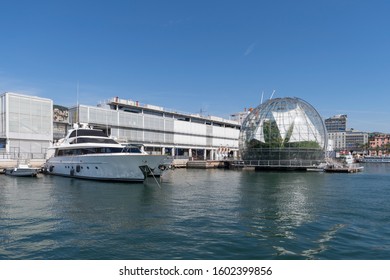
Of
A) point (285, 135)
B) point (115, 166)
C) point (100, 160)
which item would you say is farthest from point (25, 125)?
point (285, 135)

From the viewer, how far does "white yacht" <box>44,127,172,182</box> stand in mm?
36594

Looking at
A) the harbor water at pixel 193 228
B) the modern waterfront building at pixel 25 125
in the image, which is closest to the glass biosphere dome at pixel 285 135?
the harbor water at pixel 193 228

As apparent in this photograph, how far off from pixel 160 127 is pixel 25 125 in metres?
42.7

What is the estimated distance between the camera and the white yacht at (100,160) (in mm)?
36594

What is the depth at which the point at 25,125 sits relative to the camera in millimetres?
66812

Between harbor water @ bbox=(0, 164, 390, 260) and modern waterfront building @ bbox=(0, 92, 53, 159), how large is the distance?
1805 inches

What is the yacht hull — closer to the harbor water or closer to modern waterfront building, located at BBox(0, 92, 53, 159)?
the harbor water

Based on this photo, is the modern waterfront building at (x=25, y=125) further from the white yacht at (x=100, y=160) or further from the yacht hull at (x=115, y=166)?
the yacht hull at (x=115, y=166)

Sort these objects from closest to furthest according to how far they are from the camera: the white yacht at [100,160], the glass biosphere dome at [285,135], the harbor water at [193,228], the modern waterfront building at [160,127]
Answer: the harbor water at [193,228], the white yacht at [100,160], the glass biosphere dome at [285,135], the modern waterfront building at [160,127]

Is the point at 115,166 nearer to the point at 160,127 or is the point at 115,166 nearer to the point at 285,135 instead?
the point at 285,135

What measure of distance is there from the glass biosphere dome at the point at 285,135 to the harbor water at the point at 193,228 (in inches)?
1902

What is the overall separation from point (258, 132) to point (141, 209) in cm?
6209

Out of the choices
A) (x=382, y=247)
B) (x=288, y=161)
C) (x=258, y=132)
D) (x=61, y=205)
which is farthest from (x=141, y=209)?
(x=258, y=132)

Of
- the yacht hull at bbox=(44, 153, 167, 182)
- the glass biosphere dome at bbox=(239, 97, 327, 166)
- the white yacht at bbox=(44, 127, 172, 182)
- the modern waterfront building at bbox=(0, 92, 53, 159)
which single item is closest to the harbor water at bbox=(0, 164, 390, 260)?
the yacht hull at bbox=(44, 153, 167, 182)
